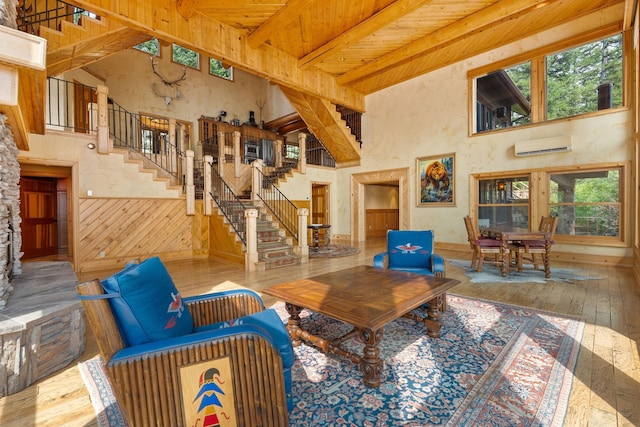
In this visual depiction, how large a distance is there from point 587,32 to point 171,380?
8.32m

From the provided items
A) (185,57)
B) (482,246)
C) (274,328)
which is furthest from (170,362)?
(185,57)

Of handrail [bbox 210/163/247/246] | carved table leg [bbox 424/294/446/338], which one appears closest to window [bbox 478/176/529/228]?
carved table leg [bbox 424/294/446/338]

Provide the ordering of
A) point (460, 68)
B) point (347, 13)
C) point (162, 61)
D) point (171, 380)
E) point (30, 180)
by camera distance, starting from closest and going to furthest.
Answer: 1. point (171, 380)
2. point (347, 13)
3. point (30, 180)
4. point (460, 68)
5. point (162, 61)

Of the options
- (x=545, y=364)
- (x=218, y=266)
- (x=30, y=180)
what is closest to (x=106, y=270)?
(x=218, y=266)

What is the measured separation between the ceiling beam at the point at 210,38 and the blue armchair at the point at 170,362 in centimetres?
447

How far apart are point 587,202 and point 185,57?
12.3m

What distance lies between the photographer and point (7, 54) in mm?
1743

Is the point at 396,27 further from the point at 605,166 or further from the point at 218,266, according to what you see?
the point at 218,266

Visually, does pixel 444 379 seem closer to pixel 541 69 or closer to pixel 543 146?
pixel 543 146

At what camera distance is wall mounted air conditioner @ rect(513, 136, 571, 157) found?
5.61 m

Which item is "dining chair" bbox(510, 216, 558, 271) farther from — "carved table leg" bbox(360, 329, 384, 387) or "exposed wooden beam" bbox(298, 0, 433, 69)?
"exposed wooden beam" bbox(298, 0, 433, 69)

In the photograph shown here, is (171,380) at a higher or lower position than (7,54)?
lower

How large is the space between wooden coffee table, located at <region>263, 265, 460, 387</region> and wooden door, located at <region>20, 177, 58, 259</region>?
7.50 m

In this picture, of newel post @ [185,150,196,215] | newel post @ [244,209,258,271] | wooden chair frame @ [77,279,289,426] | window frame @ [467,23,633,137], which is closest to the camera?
wooden chair frame @ [77,279,289,426]
